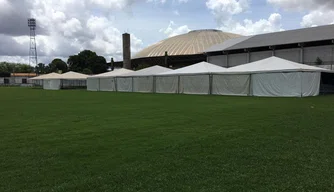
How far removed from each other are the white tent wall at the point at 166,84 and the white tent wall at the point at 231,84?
16.0 ft

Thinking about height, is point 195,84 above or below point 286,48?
below

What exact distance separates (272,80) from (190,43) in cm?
5845

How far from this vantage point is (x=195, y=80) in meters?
29.4

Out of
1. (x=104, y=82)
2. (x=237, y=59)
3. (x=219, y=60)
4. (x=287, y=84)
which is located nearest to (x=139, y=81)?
(x=104, y=82)

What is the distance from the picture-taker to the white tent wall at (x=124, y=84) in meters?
38.7

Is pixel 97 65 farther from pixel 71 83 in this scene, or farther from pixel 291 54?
pixel 291 54

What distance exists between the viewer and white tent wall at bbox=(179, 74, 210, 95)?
2827cm

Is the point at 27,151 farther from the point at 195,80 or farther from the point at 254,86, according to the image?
the point at 195,80

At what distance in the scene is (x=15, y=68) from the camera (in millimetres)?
144375

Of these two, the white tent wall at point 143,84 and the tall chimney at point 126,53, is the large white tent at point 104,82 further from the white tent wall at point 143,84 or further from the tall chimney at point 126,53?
the tall chimney at point 126,53

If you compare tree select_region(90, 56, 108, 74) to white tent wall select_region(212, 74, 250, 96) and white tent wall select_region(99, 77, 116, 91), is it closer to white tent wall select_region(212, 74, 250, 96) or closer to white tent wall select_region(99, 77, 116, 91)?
white tent wall select_region(99, 77, 116, 91)

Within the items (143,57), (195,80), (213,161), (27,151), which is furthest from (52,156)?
(143,57)

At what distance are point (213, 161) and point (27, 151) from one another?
3532mm

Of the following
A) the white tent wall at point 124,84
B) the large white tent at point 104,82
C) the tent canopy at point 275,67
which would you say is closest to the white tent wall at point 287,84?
the tent canopy at point 275,67
